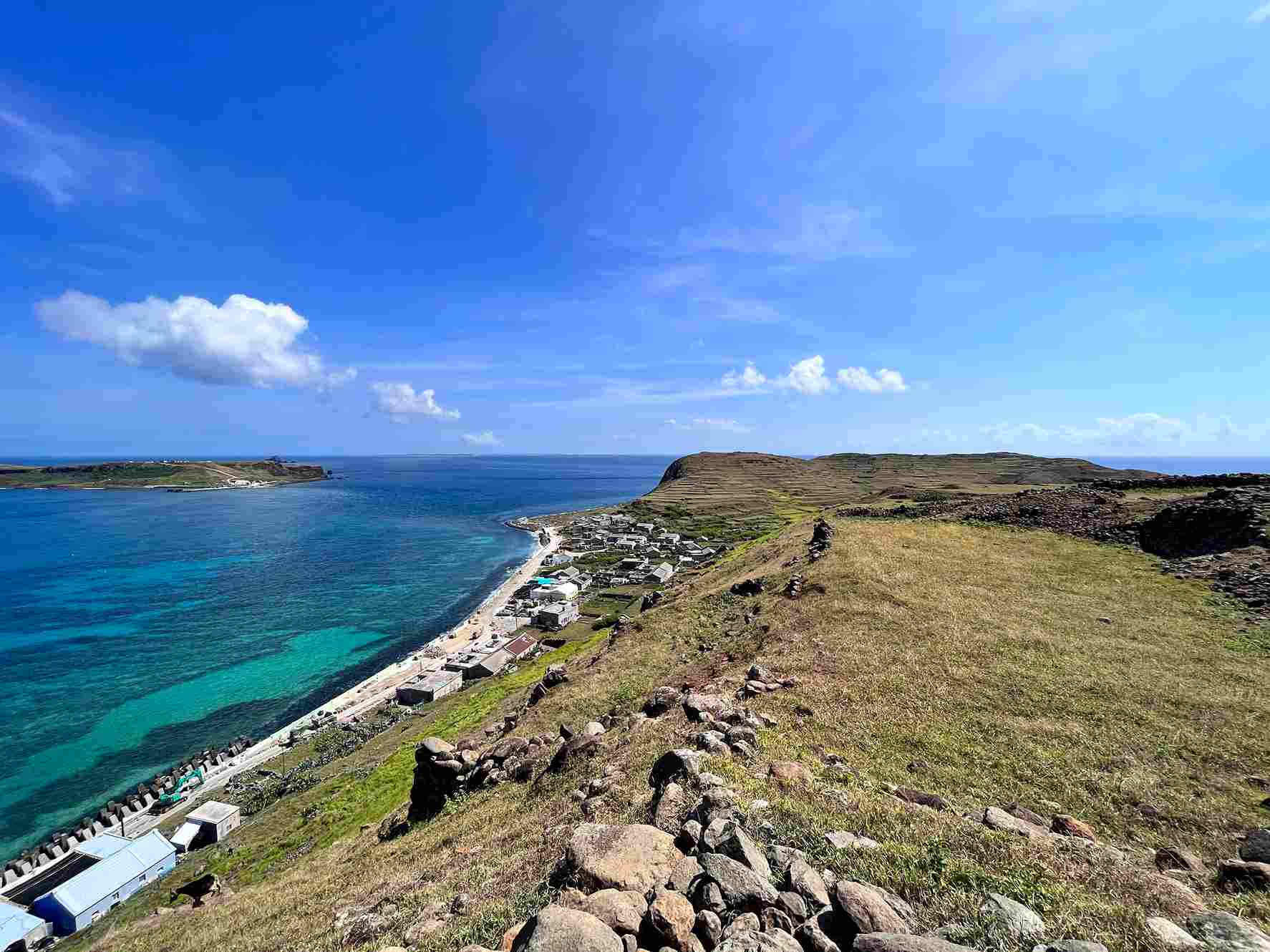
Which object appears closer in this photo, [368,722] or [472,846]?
[472,846]

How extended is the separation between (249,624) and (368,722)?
4036cm

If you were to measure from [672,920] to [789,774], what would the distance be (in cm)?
546

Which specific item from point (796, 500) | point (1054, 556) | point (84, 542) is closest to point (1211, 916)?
point (1054, 556)

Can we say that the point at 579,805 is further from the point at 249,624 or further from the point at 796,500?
the point at 796,500

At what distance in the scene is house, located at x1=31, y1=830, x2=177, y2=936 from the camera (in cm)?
2441

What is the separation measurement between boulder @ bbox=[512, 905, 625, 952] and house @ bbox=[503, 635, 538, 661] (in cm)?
4936

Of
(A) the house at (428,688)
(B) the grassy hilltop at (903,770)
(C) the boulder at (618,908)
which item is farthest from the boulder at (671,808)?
(A) the house at (428,688)

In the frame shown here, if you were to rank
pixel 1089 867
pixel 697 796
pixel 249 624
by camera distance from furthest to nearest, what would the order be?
pixel 249 624 < pixel 697 796 < pixel 1089 867

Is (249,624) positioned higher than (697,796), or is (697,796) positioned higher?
(697,796)

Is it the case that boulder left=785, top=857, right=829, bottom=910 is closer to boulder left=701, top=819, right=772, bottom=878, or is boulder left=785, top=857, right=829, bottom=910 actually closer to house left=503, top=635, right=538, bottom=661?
boulder left=701, top=819, right=772, bottom=878

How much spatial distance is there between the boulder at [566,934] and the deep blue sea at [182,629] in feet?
162

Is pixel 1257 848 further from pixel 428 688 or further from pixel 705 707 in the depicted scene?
pixel 428 688

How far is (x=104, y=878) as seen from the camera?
25.7 m

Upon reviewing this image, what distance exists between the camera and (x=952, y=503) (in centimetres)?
5366
